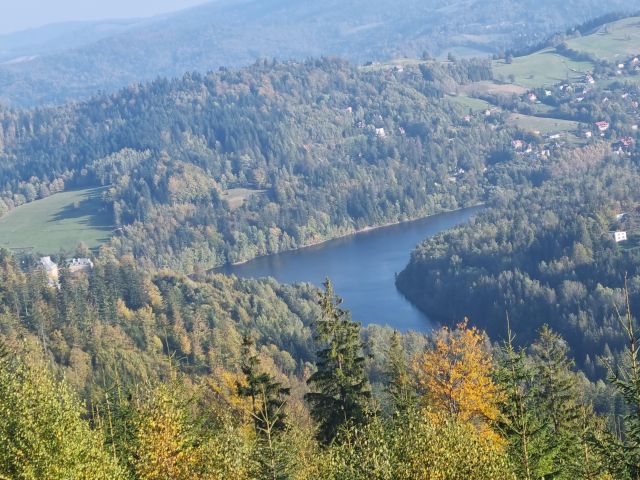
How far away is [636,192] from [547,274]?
24.9 meters

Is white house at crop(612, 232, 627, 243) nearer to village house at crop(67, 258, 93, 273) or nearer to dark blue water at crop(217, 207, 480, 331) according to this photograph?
dark blue water at crop(217, 207, 480, 331)

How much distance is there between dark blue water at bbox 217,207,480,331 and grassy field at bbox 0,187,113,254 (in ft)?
69.9

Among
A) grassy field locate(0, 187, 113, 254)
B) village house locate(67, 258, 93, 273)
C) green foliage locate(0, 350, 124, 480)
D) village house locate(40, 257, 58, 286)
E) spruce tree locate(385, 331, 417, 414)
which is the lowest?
grassy field locate(0, 187, 113, 254)

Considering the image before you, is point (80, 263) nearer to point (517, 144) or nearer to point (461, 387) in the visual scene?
point (517, 144)

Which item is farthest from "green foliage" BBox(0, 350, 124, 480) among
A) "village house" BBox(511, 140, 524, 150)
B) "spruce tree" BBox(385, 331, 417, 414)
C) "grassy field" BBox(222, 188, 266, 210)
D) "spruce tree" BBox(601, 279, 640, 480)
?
"village house" BBox(511, 140, 524, 150)

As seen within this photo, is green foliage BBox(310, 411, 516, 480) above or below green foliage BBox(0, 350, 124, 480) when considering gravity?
below

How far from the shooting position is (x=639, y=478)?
14969 millimetres

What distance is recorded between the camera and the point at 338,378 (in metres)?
24.1

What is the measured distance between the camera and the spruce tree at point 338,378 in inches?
948

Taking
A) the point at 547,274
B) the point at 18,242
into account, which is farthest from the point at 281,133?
the point at 547,274

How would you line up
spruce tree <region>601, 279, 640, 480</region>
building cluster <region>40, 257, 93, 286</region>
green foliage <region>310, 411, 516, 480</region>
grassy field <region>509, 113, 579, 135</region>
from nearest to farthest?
spruce tree <region>601, 279, 640, 480</region> → green foliage <region>310, 411, 516, 480</region> → building cluster <region>40, 257, 93, 286</region> → grassy field <region>509, 113, 579, 135</region>

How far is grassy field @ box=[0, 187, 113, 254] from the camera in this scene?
4683 inches

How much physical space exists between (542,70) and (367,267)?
4019 inches

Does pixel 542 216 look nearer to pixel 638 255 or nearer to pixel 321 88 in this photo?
pixel 638 255
